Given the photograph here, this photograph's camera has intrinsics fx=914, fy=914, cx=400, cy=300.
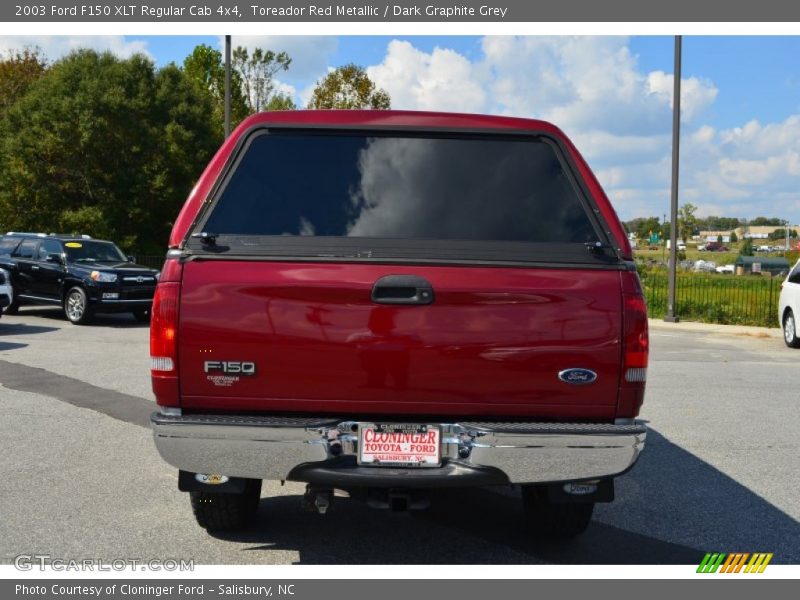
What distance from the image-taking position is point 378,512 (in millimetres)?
5625

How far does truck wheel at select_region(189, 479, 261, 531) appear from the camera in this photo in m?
4.88

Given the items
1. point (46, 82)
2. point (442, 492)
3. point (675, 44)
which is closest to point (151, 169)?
point (46, 82)

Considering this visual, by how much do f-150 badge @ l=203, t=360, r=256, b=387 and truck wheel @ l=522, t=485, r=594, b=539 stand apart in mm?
1755

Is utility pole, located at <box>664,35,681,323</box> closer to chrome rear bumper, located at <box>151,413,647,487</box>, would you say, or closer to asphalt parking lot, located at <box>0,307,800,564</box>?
asphalt parking lot, located at <box>0,307,800,564</box>

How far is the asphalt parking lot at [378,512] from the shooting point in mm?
4840

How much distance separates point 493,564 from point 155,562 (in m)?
1.70

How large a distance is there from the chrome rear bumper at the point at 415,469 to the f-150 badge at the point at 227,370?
17 cm

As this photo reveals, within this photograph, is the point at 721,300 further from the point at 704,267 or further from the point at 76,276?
the point at 704,267

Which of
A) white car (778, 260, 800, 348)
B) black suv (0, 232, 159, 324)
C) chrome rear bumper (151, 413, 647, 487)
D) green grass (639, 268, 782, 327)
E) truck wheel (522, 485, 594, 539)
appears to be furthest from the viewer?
green grass (639, 268, 782, 327)

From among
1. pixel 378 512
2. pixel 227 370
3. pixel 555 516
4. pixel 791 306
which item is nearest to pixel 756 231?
pixel 791 306

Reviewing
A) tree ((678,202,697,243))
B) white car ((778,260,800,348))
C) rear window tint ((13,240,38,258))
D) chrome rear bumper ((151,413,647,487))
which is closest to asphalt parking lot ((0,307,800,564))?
chrome rear bumper ((151,413,647,487))

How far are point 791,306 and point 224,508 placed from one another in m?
14.1

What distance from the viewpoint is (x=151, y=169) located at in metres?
34.5

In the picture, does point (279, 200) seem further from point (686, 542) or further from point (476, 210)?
point (686, 542)
